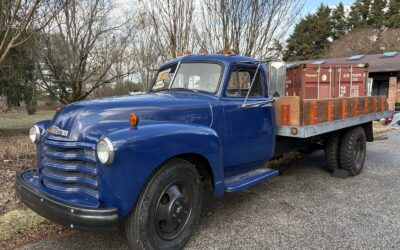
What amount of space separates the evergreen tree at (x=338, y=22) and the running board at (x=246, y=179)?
44.1 metres

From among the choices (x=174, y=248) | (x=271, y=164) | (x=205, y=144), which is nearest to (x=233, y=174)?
(x=205, y=144)

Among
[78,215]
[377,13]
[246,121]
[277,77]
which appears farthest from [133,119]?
[377,13]

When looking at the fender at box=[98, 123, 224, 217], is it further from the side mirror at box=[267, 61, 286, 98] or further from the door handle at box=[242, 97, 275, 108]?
the side mirror at box=[267, 61, 286, 98]

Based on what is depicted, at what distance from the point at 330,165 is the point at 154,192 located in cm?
422

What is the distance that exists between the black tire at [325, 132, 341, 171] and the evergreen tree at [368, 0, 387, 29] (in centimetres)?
4363

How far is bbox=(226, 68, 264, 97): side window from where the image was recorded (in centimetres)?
438

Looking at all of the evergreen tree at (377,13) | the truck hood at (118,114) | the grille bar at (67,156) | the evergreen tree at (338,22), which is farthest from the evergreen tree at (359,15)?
the grille bar at (67,156)

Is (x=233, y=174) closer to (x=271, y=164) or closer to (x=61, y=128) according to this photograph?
(x=61, y=128)

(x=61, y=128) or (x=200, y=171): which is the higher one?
(x=61, y=128)

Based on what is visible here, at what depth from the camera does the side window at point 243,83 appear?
438 cm

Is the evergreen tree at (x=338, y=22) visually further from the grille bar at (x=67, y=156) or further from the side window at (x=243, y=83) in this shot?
the grille bar at (x=67, y=156)

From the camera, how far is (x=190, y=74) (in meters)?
4.41

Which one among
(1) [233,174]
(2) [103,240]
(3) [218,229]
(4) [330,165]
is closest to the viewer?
(2) [103,240]

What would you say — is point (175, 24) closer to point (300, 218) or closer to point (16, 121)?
point (300, 218)
